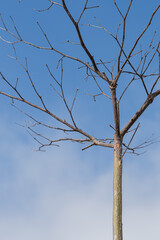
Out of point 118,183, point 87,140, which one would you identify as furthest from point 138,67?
point 118,183

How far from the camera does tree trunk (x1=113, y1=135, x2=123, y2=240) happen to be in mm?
1771

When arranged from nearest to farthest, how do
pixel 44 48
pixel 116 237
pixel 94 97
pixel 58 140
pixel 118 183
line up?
pixel 116 237 → pixel 118 183 → pixel 44 48 → pixel 58 140 → pixel 94 97

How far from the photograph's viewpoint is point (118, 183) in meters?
1.90

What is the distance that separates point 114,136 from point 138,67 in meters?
0.54

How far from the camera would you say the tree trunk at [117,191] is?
177 cm

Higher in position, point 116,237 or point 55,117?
point 55,117

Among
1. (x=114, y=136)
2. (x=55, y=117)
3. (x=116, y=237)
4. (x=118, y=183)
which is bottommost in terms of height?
(x=116, y=237)

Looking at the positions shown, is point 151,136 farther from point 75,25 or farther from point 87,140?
point 75,25

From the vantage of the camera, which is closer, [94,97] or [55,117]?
[55,117]

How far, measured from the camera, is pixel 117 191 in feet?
6.15

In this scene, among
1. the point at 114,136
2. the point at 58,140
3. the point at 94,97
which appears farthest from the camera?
the point at 94,97

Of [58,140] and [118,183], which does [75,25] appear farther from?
[118,183]

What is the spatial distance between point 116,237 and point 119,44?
1.28 metres

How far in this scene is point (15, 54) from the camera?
2266mm
